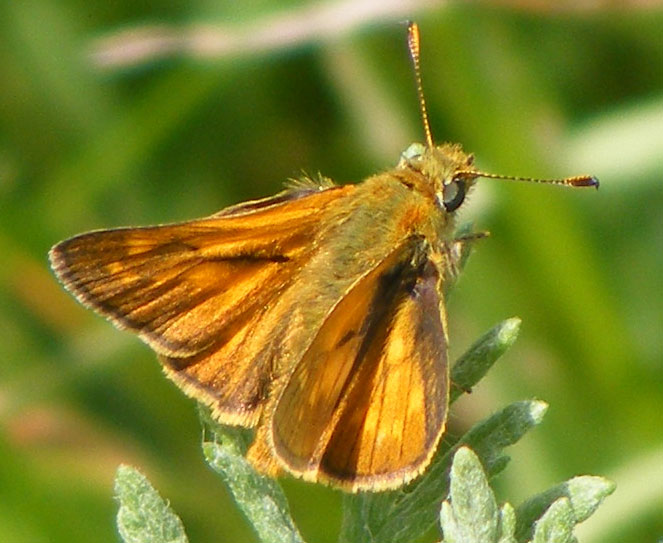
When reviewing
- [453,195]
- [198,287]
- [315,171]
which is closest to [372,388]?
[198,287]

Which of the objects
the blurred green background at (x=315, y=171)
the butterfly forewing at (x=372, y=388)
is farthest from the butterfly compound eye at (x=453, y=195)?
the blurred green background at (x=315, y=171)

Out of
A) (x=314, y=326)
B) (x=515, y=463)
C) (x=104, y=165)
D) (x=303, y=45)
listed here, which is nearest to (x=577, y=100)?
(x=303, y=45)

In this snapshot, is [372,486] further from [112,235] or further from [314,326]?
[112,235]

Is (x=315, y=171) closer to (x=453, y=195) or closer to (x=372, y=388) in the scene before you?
(x=453, y=195)

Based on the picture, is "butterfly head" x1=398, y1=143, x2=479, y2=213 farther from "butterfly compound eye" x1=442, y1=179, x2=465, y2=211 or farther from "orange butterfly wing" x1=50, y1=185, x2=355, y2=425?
"orange butterfly wing" x1=50, y1=185, x2=355, y2=425

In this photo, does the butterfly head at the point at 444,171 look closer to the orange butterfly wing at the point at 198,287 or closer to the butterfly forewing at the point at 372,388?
the butterfly forewing at the point at 372,388

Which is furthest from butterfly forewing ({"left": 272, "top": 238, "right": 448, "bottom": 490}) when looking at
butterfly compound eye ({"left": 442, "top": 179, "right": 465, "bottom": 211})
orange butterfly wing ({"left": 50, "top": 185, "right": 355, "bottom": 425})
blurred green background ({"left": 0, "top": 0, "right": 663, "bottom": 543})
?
blurred green background ({"left": 0, "top": 0, "right": 663, "bottom": 543})

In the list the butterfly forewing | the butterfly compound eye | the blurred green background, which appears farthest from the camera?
the blurred green background
